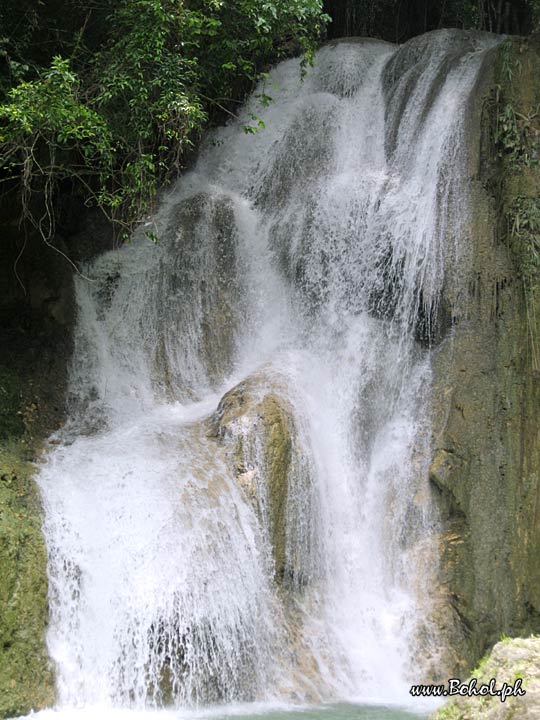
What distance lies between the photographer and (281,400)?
35.7ft

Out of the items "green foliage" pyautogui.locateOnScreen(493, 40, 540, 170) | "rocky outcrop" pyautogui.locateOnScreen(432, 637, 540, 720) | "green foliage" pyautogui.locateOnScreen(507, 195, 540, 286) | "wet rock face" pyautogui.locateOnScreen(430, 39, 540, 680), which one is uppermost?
"green foliage" pyautogui.locateOnScreen(493, 40, 540, 170)

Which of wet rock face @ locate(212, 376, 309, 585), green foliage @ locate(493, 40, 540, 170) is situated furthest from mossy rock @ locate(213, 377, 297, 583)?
green foliage @ locate(493, 40, 540, 170)

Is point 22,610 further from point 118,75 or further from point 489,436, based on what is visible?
point 118,75

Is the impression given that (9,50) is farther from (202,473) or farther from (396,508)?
(396,508)

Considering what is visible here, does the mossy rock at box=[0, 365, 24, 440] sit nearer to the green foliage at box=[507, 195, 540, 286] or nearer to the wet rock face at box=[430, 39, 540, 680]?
the wet rock face at box=[430, 39, 540, 680]

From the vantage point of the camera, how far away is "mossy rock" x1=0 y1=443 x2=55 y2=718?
805cm

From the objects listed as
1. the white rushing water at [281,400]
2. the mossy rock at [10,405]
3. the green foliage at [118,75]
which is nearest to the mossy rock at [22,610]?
the white rushing water at [281,400]

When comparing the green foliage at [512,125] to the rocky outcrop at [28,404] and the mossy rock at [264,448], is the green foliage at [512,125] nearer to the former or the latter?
the mossy rock at [264,448]

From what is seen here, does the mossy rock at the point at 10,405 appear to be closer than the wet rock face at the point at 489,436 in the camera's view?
No

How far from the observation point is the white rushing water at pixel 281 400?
8.92 m

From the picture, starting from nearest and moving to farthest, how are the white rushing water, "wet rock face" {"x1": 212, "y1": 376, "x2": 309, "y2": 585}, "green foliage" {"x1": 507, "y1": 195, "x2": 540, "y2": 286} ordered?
the white rushing water < "wet rock face" {"x1": 212, "y1": 376, "x2": 309, "y2": 585} < "green foliage" {"x1": 507, "y1": 195, "x2": 540, "y2": 286}

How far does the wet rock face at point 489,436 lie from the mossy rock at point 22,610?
14.8 feet

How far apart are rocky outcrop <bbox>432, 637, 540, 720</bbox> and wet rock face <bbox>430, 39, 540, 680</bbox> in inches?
216

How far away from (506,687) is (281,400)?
683 centimetres
